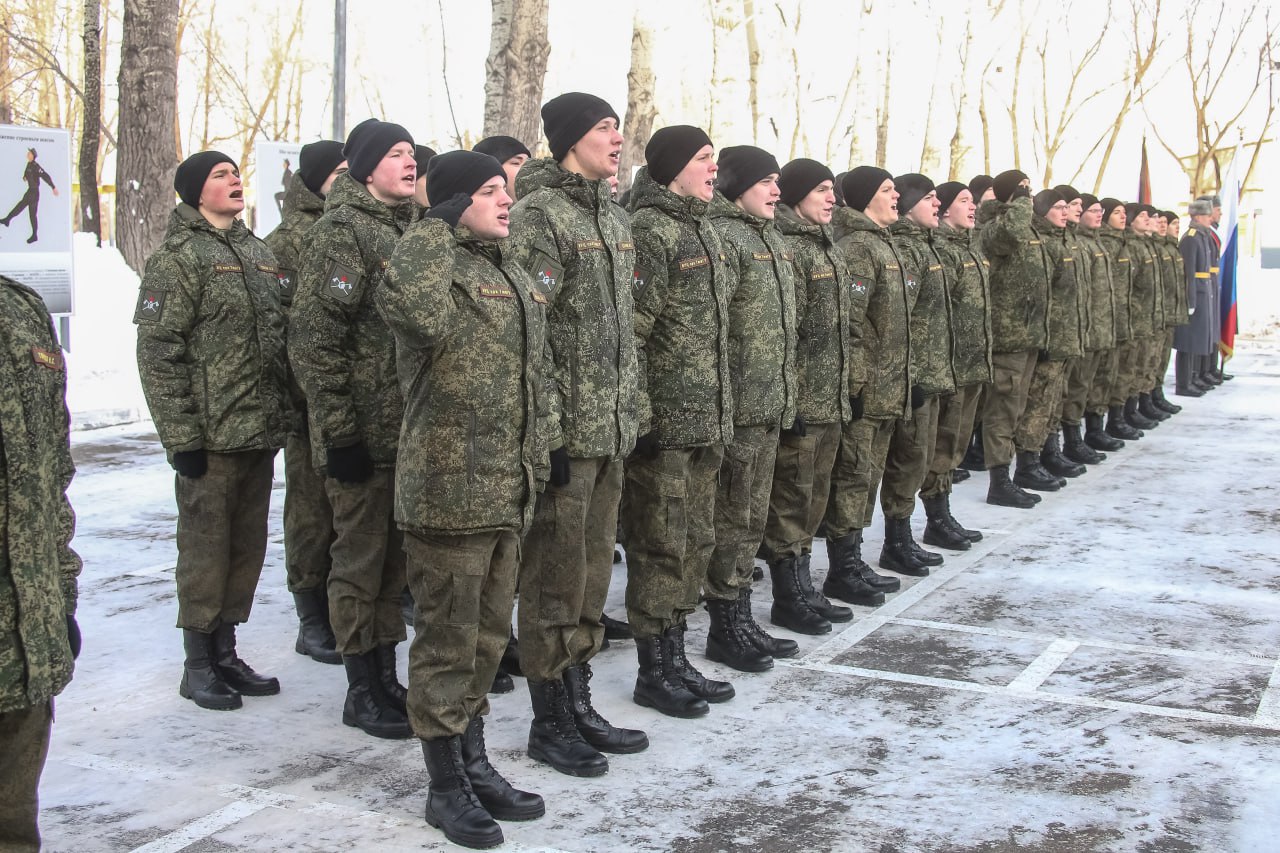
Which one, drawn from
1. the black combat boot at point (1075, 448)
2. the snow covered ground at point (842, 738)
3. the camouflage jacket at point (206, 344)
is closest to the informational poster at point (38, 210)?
the snow covered ground at point (842, 738)

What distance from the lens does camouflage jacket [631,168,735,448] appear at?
5305 mm

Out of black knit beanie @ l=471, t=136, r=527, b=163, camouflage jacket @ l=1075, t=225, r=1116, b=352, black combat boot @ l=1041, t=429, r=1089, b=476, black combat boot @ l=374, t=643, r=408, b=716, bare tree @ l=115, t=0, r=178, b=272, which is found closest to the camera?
black combat boot @ l=374, t=643, r=408, b=716

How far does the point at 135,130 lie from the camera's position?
14969 millimetres

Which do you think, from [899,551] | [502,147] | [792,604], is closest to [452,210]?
[502,147]

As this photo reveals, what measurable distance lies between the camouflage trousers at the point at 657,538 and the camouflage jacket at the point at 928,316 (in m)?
2.75

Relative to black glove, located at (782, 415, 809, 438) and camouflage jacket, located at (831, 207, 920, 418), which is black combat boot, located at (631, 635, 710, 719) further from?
camouflage jacket, located at (831, 207, 920, 418)

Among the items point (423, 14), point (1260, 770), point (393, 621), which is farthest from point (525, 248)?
point (423, 14)

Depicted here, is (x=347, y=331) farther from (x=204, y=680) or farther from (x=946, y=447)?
(x=946, y=447)

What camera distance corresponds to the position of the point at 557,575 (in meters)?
4.66

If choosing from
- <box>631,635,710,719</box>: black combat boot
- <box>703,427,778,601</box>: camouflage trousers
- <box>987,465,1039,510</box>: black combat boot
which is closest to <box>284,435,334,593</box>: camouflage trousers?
<box>631,635,710,719</box>: black combat boot

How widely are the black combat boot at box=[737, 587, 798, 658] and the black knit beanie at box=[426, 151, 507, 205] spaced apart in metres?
2.39

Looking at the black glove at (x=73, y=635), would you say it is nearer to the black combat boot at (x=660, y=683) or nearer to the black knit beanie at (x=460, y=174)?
the black knit beanie at (x=460, y=174)

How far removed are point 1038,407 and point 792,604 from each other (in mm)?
4455

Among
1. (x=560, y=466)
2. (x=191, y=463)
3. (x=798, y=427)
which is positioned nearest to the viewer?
(x=560, y=466)
